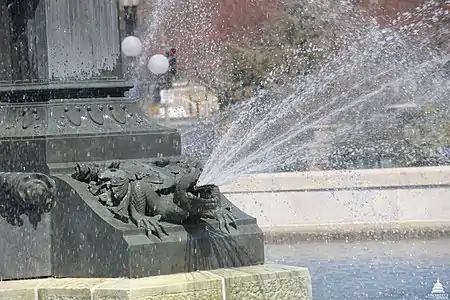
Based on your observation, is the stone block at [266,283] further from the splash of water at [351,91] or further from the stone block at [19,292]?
the splash of water at [351,91]

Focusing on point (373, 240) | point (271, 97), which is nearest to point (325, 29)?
point (271, 97)

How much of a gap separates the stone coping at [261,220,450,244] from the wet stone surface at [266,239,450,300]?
0.23m

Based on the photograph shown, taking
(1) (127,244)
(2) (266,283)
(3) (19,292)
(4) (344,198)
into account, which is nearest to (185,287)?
(1) (127,244)

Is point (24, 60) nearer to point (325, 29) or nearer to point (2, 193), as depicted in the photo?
point (2, 193)

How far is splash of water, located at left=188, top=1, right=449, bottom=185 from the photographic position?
1708cm

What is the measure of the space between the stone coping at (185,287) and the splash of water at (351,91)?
8766 mm

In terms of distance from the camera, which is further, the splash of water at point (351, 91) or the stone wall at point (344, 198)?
the splash of water at point (351, 91)

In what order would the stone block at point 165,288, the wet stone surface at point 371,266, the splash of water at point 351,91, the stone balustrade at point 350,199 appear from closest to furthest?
the stone block at point 165,288 → the wet stone surface at point 371,266 → the stone balustrade at point 350,199 → the splash of water at point 351,91

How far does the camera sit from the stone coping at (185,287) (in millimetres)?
5492

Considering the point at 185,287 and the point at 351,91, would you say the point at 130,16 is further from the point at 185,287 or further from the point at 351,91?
the point at 185,287

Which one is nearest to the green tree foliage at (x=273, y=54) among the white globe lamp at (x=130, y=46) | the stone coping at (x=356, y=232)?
the white globe lamp at (x=130, y=46)

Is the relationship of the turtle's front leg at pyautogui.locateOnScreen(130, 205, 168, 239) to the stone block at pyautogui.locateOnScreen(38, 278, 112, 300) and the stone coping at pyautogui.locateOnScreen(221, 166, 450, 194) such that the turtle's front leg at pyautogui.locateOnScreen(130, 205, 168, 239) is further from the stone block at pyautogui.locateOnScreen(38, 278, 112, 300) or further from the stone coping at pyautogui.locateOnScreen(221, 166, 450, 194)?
the stone coping at pyautogui.locateOnScreen(221, 166, 450, 194)

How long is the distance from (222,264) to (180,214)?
0.32 metres

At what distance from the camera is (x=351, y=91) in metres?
20.6
